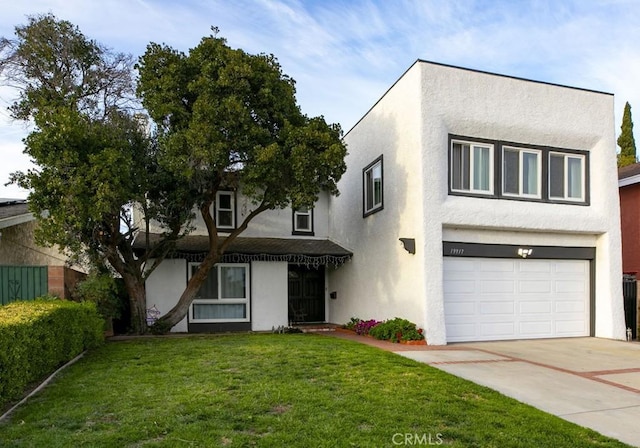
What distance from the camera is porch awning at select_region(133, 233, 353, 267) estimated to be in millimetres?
14453

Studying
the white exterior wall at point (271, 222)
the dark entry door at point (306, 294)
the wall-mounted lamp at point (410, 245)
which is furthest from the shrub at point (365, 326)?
the white exterior wall at point (271, 222)

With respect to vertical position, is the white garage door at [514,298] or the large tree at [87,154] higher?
the large tree at [87,154]

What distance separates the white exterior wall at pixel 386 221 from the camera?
38.8 ft

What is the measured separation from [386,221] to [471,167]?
274 cm

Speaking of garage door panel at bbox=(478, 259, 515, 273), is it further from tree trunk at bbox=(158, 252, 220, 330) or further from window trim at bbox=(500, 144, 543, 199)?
tree trunk at bbox=(158, 252, 220, 330)

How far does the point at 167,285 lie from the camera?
48.2 ft

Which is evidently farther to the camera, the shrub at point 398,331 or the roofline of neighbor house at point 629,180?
the roofline of neighbor house at point 629,180

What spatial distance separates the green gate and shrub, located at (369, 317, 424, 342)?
7.75 metres

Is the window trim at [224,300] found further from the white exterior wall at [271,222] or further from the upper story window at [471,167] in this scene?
the upper story window at [471,167]

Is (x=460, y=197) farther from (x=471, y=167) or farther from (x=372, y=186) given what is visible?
(x=372, y=186)

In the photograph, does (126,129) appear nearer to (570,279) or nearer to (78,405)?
(78,405)

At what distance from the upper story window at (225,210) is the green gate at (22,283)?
6487 millimetres

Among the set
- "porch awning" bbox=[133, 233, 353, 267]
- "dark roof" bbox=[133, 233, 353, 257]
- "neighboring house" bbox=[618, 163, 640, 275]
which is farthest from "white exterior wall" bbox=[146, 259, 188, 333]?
"neighboring house" bbox=[618, 163, 640, 275]

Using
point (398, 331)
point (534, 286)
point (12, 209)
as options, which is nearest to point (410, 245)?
point (398, 331)
